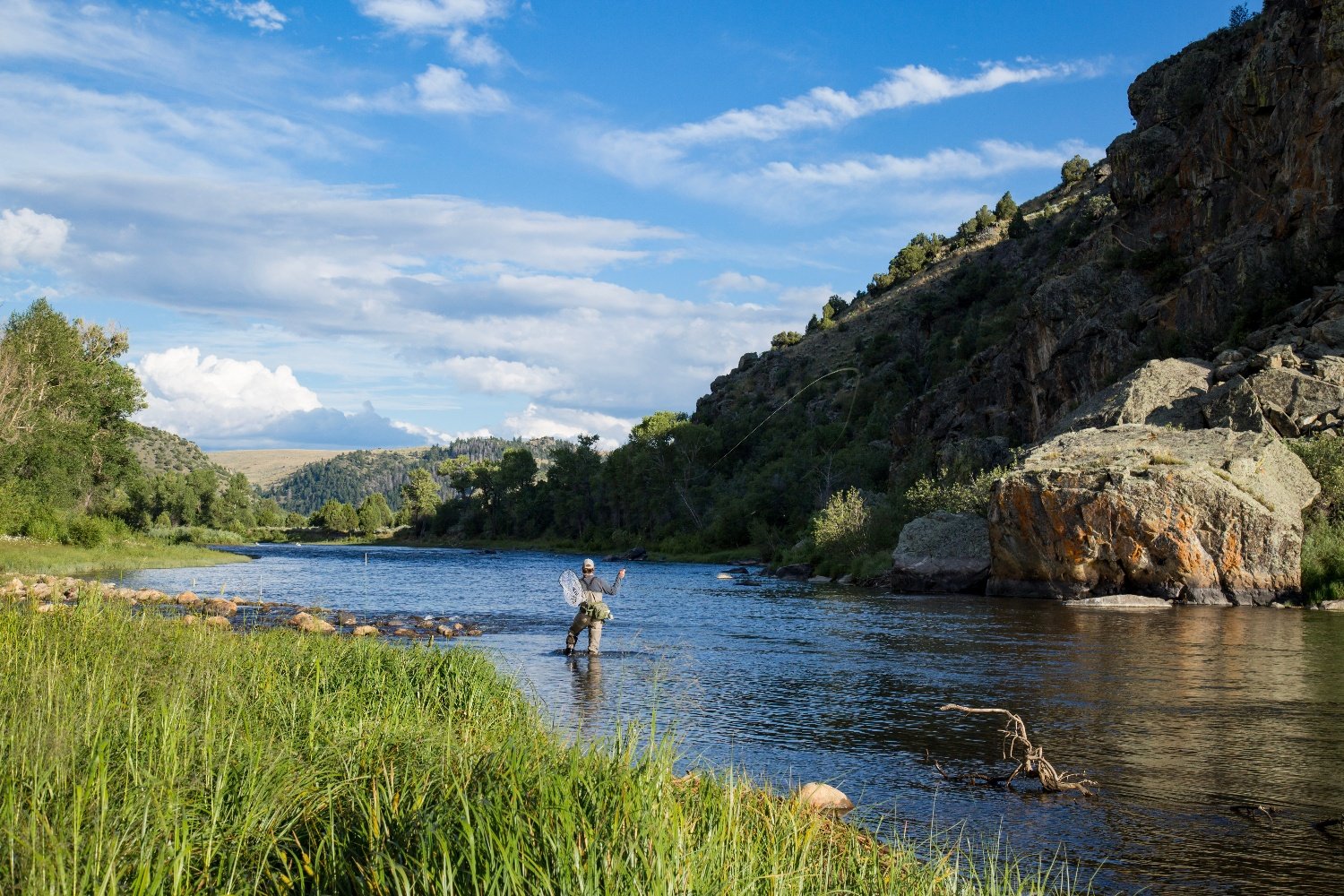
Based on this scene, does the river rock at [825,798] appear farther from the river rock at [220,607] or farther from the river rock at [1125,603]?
the river rock at [1125,603]

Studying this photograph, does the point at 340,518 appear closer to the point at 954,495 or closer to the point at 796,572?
the point at 796,572

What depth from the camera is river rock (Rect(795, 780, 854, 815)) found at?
10.1 metres

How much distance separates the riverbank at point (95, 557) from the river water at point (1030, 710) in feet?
63.4

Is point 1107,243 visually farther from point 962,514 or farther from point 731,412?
point 731,412

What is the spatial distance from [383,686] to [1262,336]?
42788 mm

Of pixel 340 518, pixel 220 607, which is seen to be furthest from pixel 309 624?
pixel 340 518

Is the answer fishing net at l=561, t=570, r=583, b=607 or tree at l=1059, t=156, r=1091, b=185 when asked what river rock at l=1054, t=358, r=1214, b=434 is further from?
tree at l=1059, t=156, r=1091, b=185

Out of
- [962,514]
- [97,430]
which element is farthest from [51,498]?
[962,514]

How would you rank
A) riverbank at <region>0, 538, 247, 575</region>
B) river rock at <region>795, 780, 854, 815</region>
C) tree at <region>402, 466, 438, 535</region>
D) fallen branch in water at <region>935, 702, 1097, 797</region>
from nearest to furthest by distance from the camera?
river rock at <region>795, 780, 854, 815</region> < fallen branch in water at <region>935, 702, 1097, 797</region> < riverbank at <region>0, 538, 247, 575</region> < tree at <region>402, 466, 438, 535</region>

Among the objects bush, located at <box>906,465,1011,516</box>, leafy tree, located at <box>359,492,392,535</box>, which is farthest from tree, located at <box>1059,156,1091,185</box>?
leafy tree, located at <box>359,492,392,535</box>

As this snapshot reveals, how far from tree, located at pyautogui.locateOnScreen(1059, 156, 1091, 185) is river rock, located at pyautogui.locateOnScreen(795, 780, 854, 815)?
122123mm

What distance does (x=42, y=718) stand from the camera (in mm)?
7691

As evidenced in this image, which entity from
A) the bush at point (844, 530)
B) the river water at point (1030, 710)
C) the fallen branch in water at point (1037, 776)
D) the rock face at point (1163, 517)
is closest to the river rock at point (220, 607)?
the river water at point (1030, 710)

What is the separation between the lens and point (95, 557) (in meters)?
51.2
